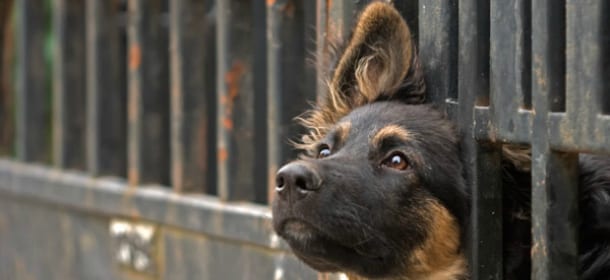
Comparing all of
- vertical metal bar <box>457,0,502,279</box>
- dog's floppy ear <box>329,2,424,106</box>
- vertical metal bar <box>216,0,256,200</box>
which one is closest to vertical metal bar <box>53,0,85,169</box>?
vertical metal bar <box>216,0,256,200</box>

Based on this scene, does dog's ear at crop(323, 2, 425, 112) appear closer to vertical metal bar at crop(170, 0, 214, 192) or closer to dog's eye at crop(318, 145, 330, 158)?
dog's eye at crop(318, 145, 330, 158)

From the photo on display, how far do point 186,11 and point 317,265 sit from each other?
2.25 meters

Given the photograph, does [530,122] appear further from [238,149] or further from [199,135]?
[199,135]

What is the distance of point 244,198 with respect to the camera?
18.1ft

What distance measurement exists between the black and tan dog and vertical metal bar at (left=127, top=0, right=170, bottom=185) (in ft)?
7.05

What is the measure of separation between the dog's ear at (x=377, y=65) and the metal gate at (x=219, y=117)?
9cm

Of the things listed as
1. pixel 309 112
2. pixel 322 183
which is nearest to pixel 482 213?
pixel 322 183

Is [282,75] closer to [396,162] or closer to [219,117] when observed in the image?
[219,117]

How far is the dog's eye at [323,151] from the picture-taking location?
4.30m

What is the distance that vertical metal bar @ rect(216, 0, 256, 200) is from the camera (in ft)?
17.9

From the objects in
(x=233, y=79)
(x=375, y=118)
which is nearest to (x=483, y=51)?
(x=375, y=118)

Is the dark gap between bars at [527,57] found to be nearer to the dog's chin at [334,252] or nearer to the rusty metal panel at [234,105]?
the dog's chin at [334,252]

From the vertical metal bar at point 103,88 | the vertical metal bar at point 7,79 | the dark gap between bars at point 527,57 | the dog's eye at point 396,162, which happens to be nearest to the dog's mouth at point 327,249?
the dog's eye at point 396,162

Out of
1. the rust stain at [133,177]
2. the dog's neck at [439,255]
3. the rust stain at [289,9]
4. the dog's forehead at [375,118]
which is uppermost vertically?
the rust stain at [289,9]
